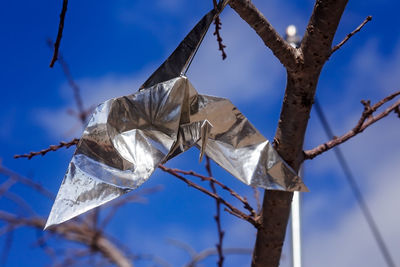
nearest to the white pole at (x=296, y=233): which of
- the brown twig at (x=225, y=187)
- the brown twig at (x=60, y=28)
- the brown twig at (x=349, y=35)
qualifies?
the brown twig at (x=225, y=187)

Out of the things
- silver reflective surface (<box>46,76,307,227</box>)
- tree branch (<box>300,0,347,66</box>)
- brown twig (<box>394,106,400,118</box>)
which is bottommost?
silver reflective surface (<box>46,76,307,227</box>)

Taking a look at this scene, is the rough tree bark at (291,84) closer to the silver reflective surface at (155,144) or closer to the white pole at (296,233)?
the silver reflective surface at (155,144)

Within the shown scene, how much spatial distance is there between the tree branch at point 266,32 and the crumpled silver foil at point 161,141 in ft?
0.15

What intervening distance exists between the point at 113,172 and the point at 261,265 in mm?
304

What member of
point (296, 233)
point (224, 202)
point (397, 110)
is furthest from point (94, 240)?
point (397, 110)

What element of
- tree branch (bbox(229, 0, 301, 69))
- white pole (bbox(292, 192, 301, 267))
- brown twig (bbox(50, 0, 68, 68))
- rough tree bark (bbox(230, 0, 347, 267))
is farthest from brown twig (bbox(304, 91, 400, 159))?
white pole (bbox(292, 192, 301, 267))

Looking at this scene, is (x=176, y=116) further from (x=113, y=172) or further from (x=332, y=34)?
(x=332, y=34)

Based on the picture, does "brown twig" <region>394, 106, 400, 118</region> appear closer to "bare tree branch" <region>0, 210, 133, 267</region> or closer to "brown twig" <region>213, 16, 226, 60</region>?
"brown twig" <region>213, 16, 226, 60</region>

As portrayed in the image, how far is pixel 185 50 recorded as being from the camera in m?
0.52

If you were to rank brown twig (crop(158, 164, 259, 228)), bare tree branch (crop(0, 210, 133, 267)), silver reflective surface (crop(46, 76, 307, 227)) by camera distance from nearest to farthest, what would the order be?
silver reflective surface (crop(46, 76, 307, 227)), brown twig (crop(158, 164, 259, 228)), bare tree branch (crop(0, 210, 133, 267))

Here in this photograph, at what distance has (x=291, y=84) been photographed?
1.95 ft

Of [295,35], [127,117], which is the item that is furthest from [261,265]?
[295,35]

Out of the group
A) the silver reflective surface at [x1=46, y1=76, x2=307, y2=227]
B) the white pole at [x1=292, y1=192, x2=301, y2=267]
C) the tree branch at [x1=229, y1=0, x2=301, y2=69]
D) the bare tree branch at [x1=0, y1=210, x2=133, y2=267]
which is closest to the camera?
the silver reflective surface at [x1=46, y1=76, x2=307, y2=227]

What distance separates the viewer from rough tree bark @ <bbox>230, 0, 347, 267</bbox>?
0.56m
